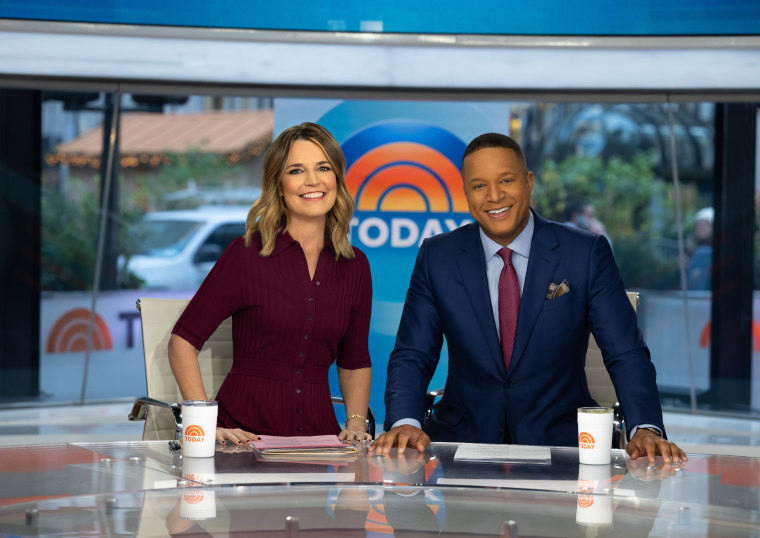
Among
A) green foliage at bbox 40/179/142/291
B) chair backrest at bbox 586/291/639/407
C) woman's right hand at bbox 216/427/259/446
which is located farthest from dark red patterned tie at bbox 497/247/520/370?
green foliage at bbox 40/179/142/291

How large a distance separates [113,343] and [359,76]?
8.59ft

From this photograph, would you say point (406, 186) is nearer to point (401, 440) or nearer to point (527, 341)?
point (527, 341)

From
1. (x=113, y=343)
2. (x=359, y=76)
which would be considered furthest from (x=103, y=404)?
(x=359, y=76)

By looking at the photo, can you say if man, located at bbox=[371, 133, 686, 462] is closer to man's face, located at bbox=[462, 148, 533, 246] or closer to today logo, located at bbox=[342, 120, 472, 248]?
man's face, located at bbox=[462, 148, 533, 246]

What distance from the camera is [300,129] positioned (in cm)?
277

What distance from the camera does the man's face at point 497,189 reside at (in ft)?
9.25

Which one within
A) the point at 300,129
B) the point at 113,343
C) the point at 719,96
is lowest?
the point at 113,343

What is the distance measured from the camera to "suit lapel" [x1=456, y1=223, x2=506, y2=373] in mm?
2740

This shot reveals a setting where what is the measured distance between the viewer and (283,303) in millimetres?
2801

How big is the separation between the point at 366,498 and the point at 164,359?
1698mm

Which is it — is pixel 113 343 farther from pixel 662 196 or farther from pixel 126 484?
pixel 126 484

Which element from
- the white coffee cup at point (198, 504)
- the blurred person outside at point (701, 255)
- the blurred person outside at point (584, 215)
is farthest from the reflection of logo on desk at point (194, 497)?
the blurred person outside at point (701, 255)

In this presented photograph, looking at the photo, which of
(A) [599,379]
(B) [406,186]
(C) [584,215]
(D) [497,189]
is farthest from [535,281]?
(C) [584,215]

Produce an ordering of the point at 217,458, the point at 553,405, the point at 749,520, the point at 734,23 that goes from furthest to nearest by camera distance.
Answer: the point at 734,23
the point at 553,405
the point at 217,458
the point at 749,520
